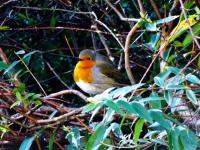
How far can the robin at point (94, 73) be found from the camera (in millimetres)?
3092

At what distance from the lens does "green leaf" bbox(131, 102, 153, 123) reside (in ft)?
5.40

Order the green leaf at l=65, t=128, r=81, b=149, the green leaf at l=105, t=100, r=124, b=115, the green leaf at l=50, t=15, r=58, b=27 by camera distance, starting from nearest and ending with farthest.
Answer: the green leaf at l=105, t=100, r=124, b=115 → the green leaf at l=65, t=128, r=81, b=149 → the green leaf at l=50, t=15, r=58, b=27

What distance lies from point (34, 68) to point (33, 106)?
68 centimetres

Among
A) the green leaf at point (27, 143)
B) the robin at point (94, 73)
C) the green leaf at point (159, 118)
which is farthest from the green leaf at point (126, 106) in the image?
the robin at point (94, 73)

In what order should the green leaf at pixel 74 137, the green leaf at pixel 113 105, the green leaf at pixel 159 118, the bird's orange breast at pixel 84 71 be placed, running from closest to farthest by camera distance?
1. the green leaf at pixel 113 105
2. the green leaf at pixel 159 118
3. the green leaf at pixel 74 137
4. the bird's orange breast at pixel 84 71

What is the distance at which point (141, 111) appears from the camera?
65.4 inches

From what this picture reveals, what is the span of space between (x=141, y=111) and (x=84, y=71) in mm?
1529

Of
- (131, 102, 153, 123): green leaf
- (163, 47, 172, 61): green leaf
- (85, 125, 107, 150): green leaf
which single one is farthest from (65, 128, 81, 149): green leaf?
(131, 102, 153, 123): green leaf

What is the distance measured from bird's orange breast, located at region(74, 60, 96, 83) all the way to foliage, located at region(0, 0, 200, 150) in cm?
7

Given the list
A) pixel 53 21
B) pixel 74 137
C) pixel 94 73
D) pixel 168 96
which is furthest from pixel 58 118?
pixel 94 73

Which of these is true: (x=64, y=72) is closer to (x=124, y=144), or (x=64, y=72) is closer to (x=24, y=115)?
(x=24, y=115)

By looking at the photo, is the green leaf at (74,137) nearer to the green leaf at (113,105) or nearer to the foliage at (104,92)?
the foliage at (104,92)

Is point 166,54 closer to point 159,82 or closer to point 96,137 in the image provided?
point 159,82

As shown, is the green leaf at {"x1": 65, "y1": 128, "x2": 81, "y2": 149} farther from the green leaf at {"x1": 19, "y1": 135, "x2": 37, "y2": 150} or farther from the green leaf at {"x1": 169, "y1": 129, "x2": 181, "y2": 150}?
the green leaf at {"x1": 169, "y1": 129, "x2": 181, "y2": 150}
